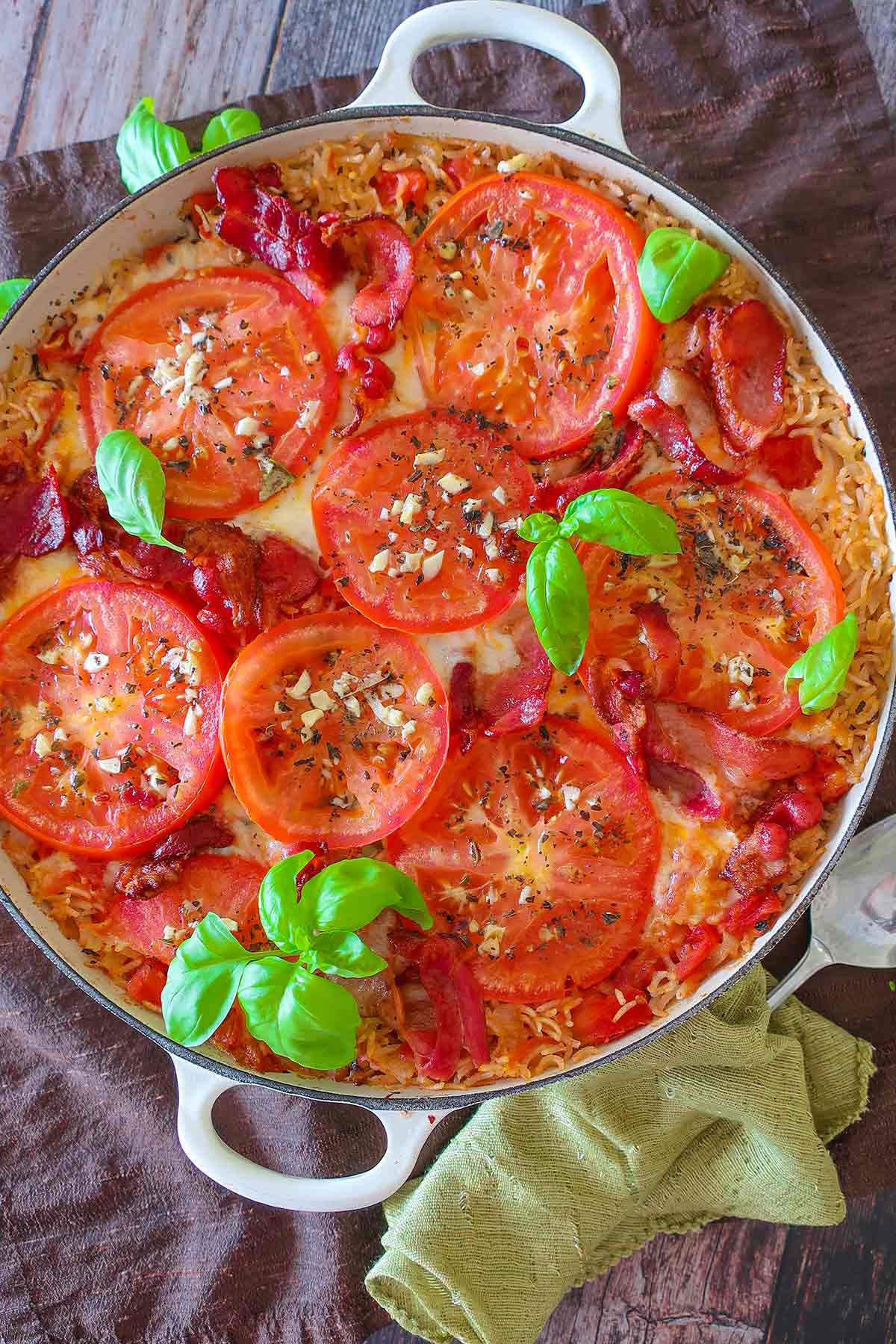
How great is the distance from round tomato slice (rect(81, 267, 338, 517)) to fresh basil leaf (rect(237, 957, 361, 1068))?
1.07 m

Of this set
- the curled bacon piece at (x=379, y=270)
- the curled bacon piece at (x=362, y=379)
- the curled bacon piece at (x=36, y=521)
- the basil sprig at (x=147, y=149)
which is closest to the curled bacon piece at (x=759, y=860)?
the curled bacon piece at (x=362, y=379)

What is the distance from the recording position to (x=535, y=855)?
268 cm

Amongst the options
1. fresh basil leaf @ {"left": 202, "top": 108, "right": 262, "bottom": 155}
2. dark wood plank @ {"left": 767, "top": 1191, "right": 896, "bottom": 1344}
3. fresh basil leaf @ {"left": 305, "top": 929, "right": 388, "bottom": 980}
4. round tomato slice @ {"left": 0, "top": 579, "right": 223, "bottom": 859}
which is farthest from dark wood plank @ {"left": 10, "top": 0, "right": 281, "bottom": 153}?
dark wood plank @ {"left": 767, "top": 1191, "right": 896, "bottom": 1344}

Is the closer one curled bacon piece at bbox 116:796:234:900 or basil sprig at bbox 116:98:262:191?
curled bacon piece at bbox 116:796:234:900

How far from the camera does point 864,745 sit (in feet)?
8.96

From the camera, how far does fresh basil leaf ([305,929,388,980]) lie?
2359 millimetres

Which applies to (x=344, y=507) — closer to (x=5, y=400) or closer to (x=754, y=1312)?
(x=5, y=400)

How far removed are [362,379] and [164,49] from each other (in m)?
1.39

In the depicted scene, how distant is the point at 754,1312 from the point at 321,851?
1.92 m

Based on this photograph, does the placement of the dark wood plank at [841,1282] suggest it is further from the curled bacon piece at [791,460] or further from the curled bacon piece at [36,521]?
the curled bacon piece at [36,521]

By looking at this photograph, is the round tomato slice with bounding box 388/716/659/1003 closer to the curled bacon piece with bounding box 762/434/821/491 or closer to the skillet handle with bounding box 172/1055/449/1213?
the skillet handle with bounding box 172/1055/449/1213

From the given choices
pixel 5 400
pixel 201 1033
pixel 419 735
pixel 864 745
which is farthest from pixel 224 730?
pixel 864 745

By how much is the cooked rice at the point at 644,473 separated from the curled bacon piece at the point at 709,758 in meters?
0.11

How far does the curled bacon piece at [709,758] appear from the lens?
267 centimetres
